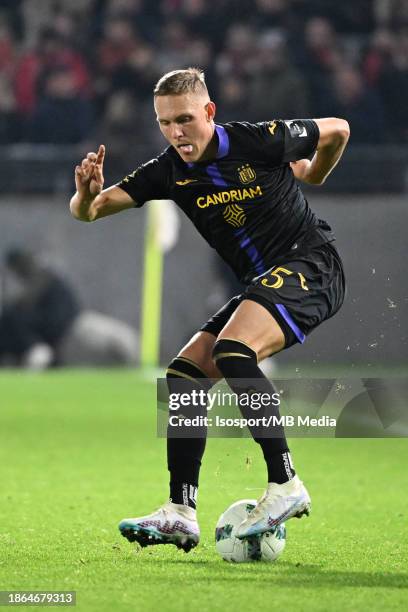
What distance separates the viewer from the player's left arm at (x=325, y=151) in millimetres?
4871

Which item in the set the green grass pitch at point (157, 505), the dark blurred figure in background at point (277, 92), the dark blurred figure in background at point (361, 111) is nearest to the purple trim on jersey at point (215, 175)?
the green grass pitch at point (157, 505)

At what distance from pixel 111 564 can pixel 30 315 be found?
27.9ft

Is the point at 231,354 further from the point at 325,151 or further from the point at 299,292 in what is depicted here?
the point at 325,151

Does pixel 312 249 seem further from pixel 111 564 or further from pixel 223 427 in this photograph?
pixel 111 564

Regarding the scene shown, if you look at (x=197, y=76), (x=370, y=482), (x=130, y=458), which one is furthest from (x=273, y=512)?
(x=130, y=458)

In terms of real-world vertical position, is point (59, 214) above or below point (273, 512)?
above

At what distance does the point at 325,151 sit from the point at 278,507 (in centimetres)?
144

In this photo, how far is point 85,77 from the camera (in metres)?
14.2

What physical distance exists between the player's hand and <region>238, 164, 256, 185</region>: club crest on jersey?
1.72 ft

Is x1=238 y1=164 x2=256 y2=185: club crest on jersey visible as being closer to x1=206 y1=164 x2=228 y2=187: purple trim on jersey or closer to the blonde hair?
x1=206 y1=164 x2=228 y2=187: purple trim on jersey

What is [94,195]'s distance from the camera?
473cm

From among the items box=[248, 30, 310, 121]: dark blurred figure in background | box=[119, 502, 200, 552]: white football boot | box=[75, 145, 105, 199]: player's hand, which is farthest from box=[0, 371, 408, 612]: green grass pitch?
box=[248, 30, 310, 121]: dark blurred figure in background

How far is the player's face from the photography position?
4.58 meters
